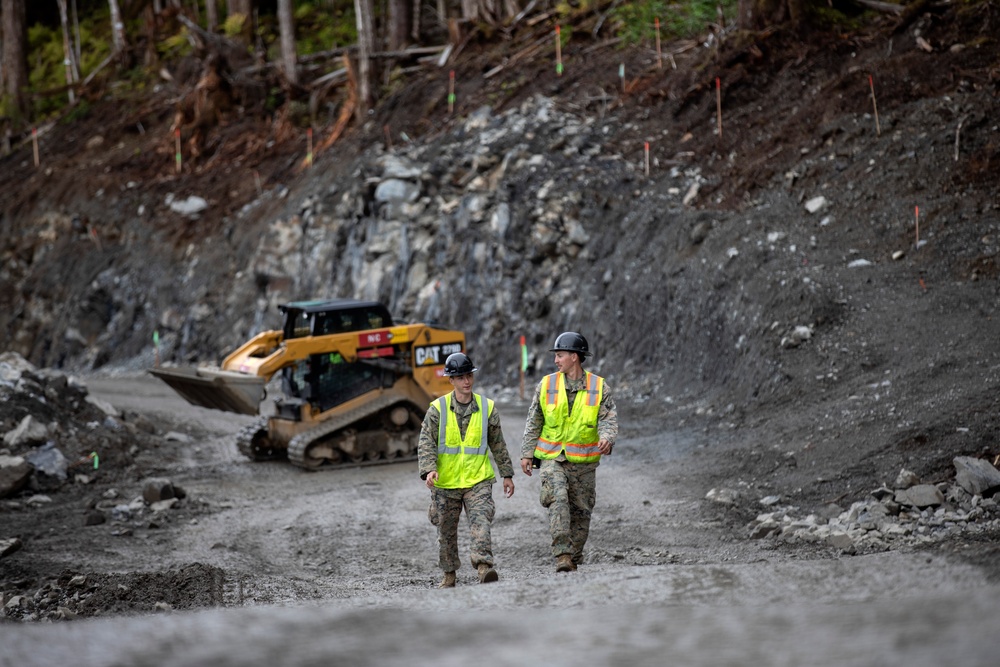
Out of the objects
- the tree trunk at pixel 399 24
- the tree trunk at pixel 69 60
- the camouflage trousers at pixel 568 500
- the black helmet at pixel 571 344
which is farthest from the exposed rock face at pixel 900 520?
the tree trunk at pixel 69 60

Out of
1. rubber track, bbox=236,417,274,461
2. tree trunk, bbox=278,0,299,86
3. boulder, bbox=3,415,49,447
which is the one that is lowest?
rubber track, bbox=236,417,274,461

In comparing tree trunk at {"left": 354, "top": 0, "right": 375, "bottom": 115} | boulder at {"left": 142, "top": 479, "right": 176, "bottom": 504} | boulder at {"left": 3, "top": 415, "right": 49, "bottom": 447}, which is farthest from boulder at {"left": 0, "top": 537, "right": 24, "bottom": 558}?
tree trunk at {"left": 354, "top": 0, "right": 375, "bottom": 115}

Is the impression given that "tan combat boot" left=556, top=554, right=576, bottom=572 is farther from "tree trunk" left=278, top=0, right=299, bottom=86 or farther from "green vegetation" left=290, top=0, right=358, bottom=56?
"green vegetation" left=290, top=0, right=358, bottom=56

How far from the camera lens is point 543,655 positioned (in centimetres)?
417

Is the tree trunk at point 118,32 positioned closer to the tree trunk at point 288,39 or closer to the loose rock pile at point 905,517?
the tree trunk at point 288,39

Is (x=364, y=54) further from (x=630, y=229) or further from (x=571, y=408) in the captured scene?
(x=571, y=408)

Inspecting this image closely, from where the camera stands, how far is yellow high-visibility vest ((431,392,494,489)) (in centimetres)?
731

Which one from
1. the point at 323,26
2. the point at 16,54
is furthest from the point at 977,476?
the point at 16,54

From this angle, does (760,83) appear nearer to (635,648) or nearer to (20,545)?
(20,545)

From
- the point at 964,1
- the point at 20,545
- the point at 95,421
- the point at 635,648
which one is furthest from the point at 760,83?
the point at 635,648

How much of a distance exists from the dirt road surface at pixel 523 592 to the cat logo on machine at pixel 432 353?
222 cm

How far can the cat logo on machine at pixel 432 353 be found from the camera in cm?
1463

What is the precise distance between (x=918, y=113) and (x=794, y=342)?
5.61 meters

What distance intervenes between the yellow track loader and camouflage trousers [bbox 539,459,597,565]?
262 inches
